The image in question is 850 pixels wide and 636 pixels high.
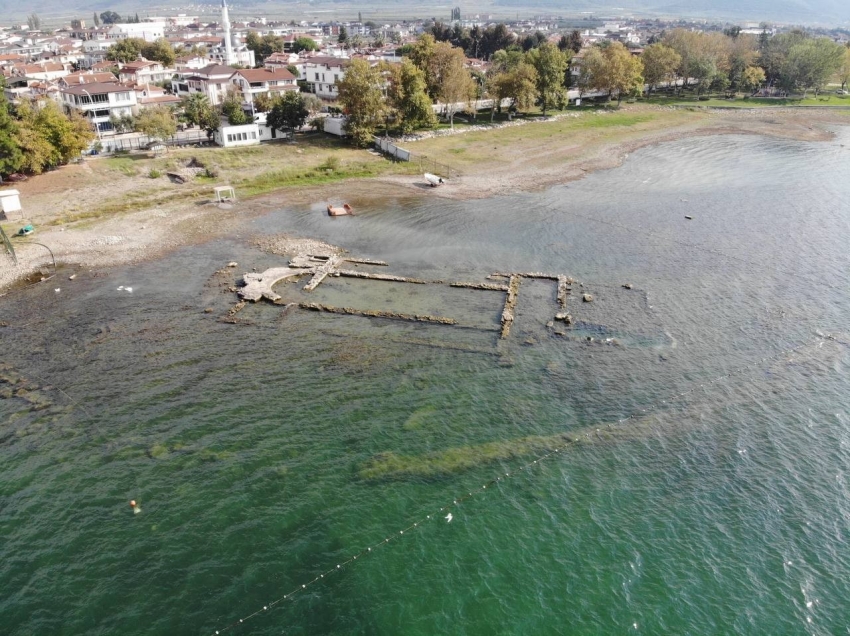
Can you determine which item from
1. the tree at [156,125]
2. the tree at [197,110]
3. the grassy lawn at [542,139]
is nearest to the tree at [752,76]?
the grassy lawn at [542,139]

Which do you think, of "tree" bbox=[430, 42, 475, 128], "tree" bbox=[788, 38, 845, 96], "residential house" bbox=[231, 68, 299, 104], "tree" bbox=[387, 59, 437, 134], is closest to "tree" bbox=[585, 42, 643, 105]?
"tree" bbox=[430, 42, 475, 128]

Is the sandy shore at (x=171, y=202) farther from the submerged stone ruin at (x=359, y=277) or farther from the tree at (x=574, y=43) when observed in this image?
the tree at (x=574, y=43)

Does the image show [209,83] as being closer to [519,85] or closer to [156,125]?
[156,125]

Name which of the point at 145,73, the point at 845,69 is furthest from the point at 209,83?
the point at 845,69

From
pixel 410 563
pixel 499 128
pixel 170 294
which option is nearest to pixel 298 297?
pixel 170 294

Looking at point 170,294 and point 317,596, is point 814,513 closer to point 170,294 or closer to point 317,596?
point 317,596

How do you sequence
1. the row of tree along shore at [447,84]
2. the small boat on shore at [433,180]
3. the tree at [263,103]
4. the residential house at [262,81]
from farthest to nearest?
the residential house at [262,81] < the tree at [263,103] < the small boat on shore at [433,180] < the row of tree along shore at [447,84]

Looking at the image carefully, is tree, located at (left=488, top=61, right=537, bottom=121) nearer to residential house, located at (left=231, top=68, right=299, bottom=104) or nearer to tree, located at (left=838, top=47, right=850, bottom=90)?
residential house, located at (left=231, top=68, right=299, bottom=104)
